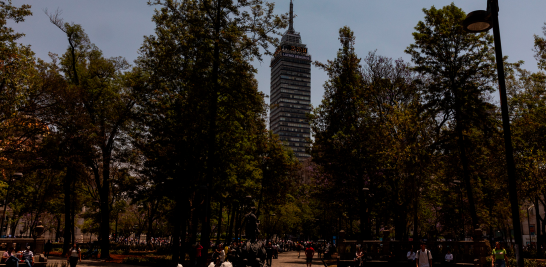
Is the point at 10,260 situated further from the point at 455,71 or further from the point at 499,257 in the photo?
the point at 455,71

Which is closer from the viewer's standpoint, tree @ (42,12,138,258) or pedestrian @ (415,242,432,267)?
pedestrian @ (415,242,432,267)

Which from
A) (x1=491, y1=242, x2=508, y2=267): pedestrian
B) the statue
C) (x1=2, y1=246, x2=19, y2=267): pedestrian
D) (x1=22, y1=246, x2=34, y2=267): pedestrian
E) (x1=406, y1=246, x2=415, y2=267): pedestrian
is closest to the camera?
(x1=491, y1=242, x2=508, y2=267): pedestrian

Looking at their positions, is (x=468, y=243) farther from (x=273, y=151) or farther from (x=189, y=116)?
(x=273, y=151)

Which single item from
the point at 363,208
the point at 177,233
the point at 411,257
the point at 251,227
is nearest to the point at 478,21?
the point at 251,227

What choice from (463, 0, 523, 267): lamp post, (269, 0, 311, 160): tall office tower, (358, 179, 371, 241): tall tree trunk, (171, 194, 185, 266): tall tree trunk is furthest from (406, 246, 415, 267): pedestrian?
(269, 0, 311, 160): tall office tower

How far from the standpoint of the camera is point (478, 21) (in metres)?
7.66

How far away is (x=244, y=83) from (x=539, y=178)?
718 inches

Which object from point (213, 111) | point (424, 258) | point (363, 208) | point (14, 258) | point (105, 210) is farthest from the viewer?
point (105, 210)

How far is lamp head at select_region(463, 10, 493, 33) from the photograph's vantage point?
7.55 meters

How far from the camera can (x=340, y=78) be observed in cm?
2944

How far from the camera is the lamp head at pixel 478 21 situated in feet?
24.8

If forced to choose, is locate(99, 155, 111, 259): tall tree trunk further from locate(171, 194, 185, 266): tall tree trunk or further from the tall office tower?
the tall office tower

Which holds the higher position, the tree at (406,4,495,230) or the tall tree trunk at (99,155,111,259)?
the tree at (406,4,495,230)

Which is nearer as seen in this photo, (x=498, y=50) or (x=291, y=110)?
(x=498, y=50)
